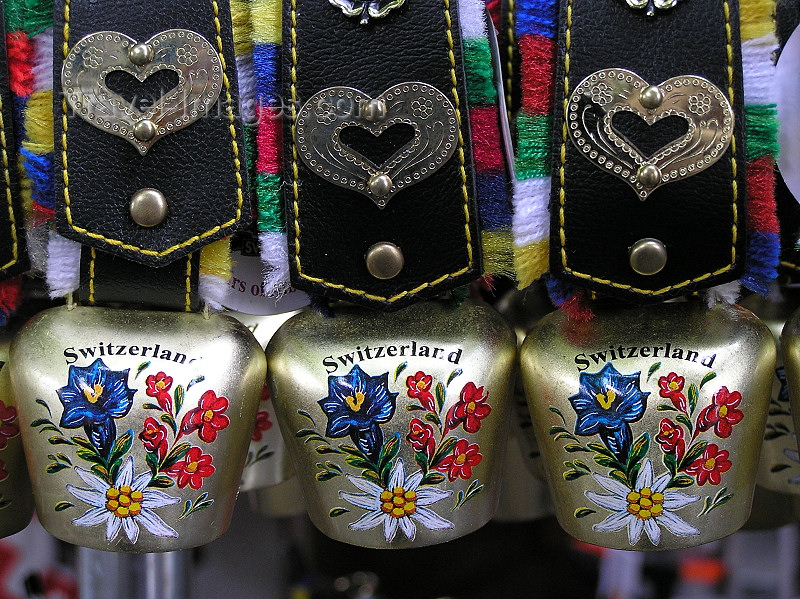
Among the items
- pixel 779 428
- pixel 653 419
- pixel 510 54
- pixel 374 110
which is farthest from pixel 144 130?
pixel 779 428

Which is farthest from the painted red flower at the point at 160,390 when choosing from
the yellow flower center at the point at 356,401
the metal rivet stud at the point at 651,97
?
the metal rivet stud at the point at 651,97

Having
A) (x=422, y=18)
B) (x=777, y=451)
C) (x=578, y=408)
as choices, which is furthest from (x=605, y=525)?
(x=422, y=18)

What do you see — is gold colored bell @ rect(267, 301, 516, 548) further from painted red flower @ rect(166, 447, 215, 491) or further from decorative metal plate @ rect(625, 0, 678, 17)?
decorative metal plate @ rect(625, 0, 678, 17)

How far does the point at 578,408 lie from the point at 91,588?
1.31 ft

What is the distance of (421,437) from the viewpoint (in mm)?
446

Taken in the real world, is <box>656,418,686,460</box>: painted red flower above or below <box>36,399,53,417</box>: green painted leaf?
below

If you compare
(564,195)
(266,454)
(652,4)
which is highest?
(652,4)

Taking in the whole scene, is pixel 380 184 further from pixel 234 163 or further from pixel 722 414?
pixel 722 414

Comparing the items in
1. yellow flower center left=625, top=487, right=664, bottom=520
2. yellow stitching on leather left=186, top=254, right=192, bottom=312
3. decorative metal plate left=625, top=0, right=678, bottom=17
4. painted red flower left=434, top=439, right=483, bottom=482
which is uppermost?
decorative metal plate left=625, top=0, right=678, bottom=17

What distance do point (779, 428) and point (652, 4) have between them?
32 centimetres

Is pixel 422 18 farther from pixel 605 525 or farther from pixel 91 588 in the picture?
pixel 91 588

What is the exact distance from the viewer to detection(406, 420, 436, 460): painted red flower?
44cm

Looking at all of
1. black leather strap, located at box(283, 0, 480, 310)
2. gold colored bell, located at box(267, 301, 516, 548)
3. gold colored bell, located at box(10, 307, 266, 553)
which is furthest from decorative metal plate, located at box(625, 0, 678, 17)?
gold colored bell, located at box(10, 307, 266, 553)

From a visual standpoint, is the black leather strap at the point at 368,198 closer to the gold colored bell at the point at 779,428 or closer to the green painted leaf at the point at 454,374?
the green painted leaf at the point at 454,374
